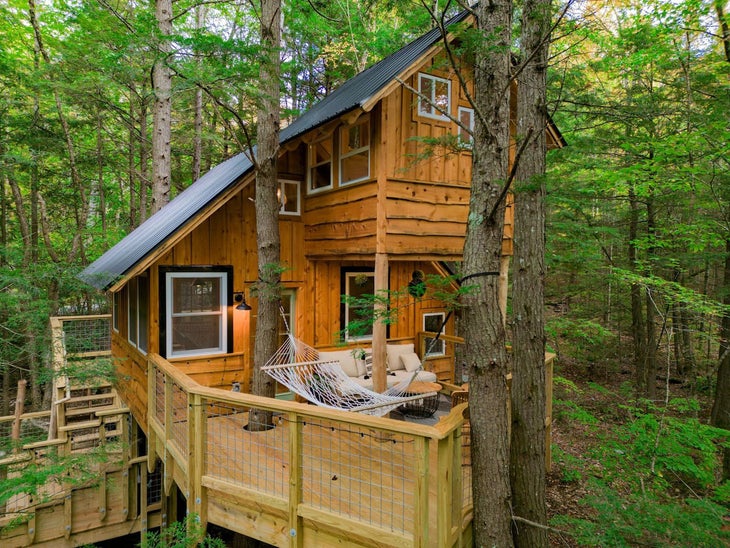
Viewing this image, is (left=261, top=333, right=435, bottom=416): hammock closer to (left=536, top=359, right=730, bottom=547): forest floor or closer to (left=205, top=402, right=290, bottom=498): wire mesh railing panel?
(left=205, top=402, right=290, bottom=498): wire mesh railing panel

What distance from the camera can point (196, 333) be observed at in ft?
19.5

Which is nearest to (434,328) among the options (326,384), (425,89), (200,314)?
(326,384)

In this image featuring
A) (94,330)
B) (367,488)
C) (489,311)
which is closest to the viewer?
(489,311)

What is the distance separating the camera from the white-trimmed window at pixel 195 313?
224 inches

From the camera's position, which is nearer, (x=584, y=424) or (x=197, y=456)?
(x=197, y=456)

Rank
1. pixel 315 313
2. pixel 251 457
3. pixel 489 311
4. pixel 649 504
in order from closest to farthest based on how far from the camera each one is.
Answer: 1. pixel 489 311
2. pixel 649 504
3. pixel 251 457
4. pixel 315 313

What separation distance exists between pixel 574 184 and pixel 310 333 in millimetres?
6252

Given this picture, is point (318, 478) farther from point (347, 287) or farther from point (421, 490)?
point (347, 287)

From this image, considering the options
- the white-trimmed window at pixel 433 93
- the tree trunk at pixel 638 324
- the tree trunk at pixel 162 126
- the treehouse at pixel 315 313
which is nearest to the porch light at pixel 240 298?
the treehouse at pixel 315 313

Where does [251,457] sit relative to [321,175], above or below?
below

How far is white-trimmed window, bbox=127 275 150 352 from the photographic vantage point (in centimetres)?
593

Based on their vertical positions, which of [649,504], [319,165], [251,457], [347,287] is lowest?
[649,504]

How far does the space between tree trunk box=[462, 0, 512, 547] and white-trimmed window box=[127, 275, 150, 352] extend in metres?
4.84

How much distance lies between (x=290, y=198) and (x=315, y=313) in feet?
6.61
